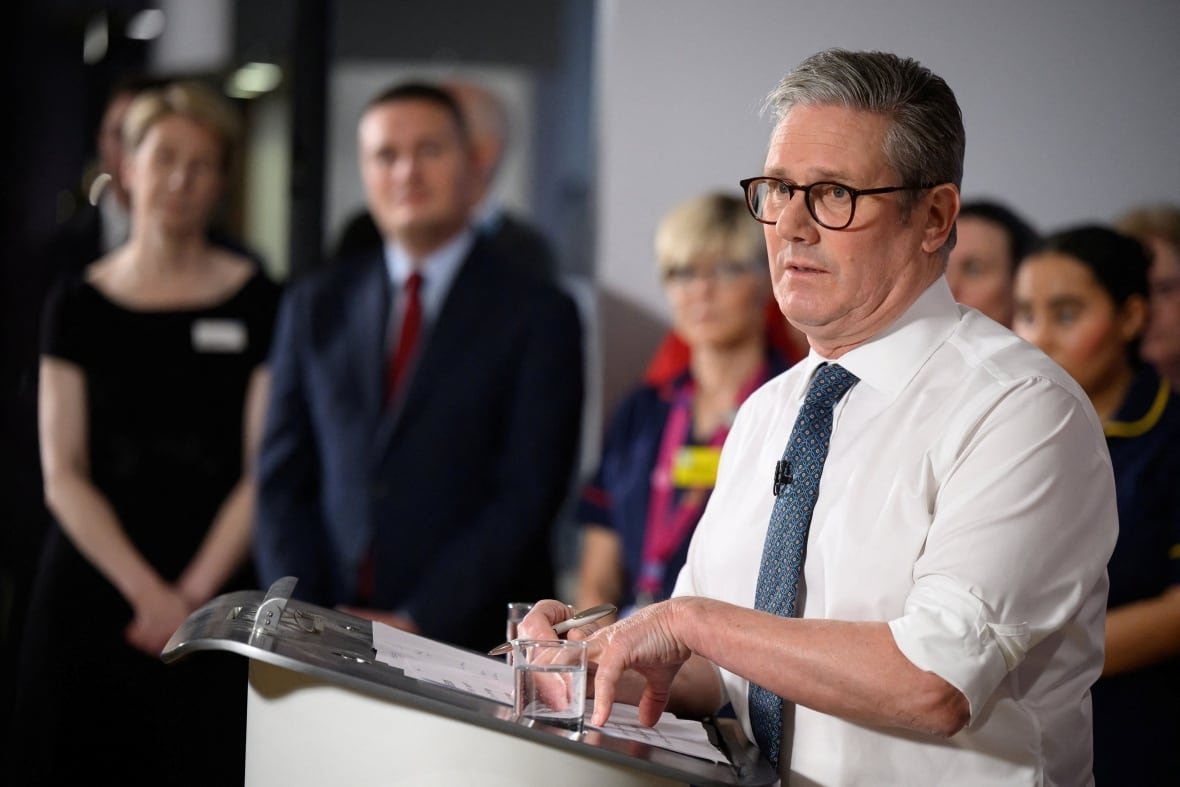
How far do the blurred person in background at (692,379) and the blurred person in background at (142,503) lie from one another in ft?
3.74

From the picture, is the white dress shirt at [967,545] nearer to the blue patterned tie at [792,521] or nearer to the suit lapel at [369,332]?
the blue patterned tie at [792,521]

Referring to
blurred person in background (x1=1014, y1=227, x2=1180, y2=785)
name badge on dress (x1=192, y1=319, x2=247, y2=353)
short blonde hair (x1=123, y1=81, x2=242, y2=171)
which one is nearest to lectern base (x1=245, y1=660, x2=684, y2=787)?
blurred person in background (x1=1014, y1=227, x2=1180, y2=785)

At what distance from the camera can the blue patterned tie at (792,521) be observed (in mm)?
1573

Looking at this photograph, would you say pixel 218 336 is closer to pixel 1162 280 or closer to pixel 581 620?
pixel 1162 280

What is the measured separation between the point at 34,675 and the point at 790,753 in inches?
118

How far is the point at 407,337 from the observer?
373cm

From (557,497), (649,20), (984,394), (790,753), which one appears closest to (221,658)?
(557,497)

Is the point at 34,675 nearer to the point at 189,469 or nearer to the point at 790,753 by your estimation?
the point at 189,469

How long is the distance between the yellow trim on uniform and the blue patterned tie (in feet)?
4.53

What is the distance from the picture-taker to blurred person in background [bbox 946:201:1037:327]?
3.40 meters

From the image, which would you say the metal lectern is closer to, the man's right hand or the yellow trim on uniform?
the man's right hand

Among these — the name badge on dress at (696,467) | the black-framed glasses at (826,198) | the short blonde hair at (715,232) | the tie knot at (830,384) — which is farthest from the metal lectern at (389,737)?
the short blonde hair at (715,232)

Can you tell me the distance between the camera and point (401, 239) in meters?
3.82

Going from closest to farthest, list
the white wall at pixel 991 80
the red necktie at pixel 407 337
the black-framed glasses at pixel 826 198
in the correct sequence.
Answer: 1. the black-framed glasses at pixel 826 198
2. the white wall at pixel 991 80
3. the red necktie at pixel 407 337
